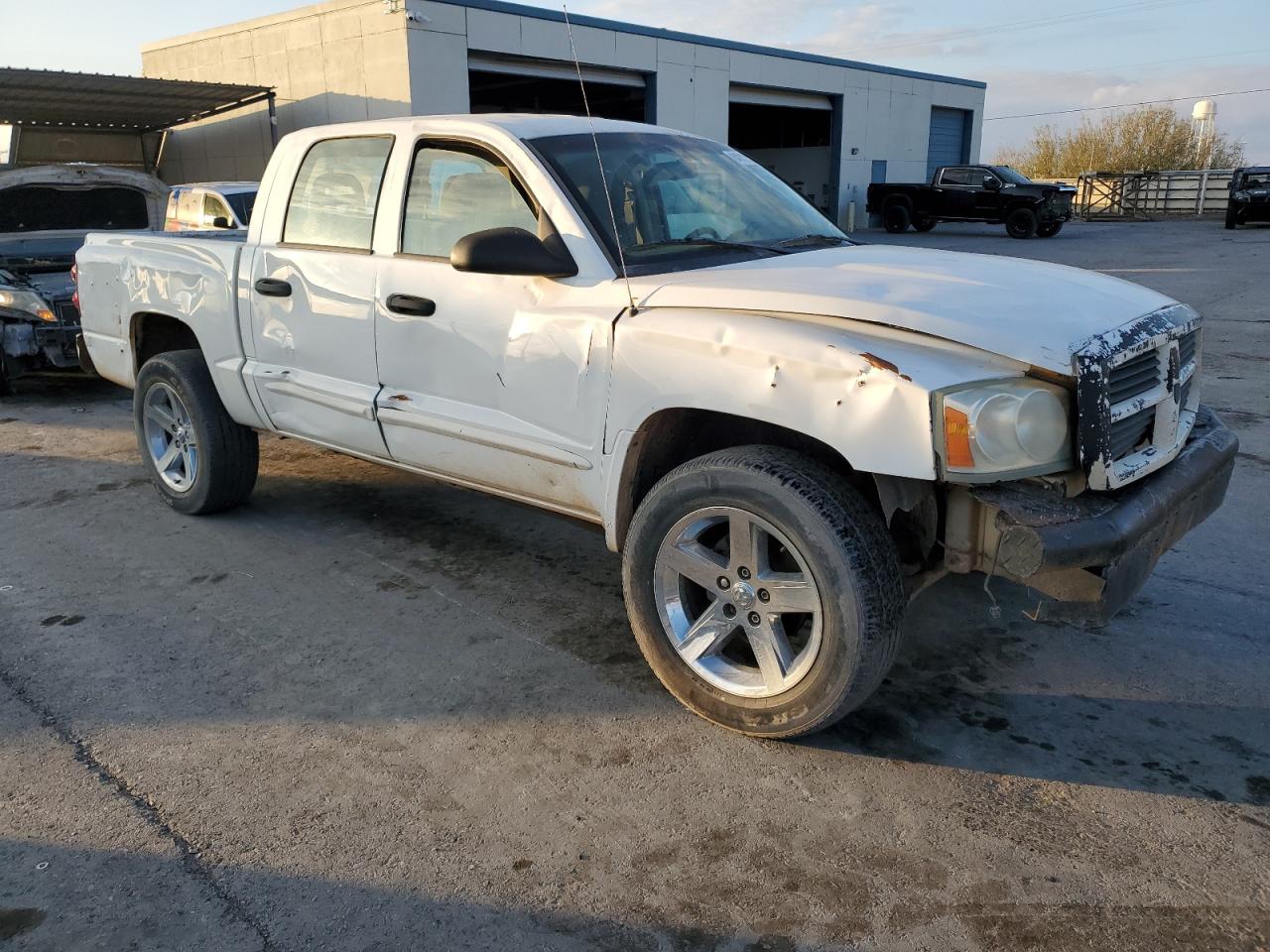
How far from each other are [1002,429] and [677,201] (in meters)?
1.75

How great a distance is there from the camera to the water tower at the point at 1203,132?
46625 millimetres

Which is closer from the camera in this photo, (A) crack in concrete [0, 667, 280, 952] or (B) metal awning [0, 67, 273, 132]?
(A) crack in concrete [0, 667, 280, 952]

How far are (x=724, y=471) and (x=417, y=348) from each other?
1.50m

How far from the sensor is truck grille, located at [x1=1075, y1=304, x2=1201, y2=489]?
2.71m

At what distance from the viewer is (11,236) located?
31.0 feet

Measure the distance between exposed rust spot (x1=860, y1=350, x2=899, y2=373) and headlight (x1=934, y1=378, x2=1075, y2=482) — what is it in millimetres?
140

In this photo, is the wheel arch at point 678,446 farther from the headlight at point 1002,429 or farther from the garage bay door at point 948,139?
the garage bay door at point 948,139

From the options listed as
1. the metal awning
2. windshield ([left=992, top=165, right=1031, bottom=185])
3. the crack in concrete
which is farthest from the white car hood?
windshield ([left=992, top=165, right=1031, bottom=185])

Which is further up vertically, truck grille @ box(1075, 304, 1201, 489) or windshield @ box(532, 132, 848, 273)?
windshield @ box(532, 132, 848, 273)

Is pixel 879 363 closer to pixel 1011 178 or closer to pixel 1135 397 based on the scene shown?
pixel 1135 397

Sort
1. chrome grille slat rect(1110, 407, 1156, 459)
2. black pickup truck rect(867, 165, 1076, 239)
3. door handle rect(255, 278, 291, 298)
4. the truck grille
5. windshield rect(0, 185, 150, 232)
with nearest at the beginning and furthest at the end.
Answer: the truck grille < chrome grille slat rect(1110, 407, 1156, 459) < door handle rect(255, 278, 291, 298) < windshield rect(0, 185, 150, 232) < black pickup truck rect(867, 165, 1076, 239)

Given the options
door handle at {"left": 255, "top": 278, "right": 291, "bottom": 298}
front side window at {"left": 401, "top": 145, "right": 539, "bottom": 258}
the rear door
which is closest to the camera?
front side window at {"left": 401, "top": 145, "right": 539, "bottom": 258}

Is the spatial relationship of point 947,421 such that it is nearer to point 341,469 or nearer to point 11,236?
point 341,469

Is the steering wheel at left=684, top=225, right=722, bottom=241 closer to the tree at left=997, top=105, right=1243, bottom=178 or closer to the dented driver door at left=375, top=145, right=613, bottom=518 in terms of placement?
the dented driver door at left=375, top=145, right=613, bottom=518
